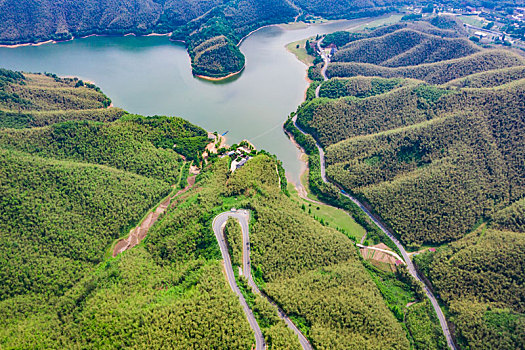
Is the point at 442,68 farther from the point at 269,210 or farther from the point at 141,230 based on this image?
the point at 141,230

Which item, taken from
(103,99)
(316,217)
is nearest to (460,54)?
(316,217)

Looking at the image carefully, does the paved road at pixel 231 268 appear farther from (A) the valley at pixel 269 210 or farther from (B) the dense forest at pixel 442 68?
(B) the dense forest at pixel 442 68

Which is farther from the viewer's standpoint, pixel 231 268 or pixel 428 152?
pixel 428 152

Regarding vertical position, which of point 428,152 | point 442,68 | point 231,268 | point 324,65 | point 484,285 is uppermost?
point 442,68

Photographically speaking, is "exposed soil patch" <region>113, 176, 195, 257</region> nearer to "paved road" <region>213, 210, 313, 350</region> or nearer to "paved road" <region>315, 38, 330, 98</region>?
"paved road" <region>213, 210, 313, 350</region>

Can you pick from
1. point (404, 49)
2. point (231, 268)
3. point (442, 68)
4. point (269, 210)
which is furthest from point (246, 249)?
point (404, 49)

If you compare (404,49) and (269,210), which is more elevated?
(404,49)

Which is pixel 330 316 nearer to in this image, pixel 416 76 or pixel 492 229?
pixel 492 229

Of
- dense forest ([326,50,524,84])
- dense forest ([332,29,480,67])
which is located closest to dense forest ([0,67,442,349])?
dense forest ([326,50,524,84])
